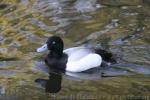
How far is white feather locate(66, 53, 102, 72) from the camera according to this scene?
44.0 feet

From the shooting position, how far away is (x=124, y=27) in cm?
1562

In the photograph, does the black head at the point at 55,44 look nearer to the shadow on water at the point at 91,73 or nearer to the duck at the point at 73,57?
the duck at the point at 73,57

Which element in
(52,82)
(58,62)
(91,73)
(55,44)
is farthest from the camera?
(55,44)

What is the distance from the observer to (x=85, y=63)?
13.5 metres

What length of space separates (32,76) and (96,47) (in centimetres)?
210

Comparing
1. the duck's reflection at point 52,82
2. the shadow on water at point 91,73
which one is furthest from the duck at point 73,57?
the duck's reflection at point 52,82

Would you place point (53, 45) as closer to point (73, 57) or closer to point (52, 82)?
point (73, 57)

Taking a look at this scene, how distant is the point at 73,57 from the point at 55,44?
21.5 inches

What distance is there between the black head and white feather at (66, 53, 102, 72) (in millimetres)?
469

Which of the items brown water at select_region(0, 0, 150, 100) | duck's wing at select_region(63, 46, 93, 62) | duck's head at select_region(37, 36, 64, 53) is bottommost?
brown water at select_region(0, 0, 150, 100)

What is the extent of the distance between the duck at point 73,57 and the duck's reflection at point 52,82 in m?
0.31

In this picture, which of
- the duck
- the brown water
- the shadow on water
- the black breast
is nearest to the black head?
the duck

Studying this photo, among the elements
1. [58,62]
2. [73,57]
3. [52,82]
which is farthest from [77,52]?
[52,82]

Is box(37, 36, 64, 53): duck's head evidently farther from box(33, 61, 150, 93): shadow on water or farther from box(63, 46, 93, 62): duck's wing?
box(33, 61, 150, 93): shadow on water
